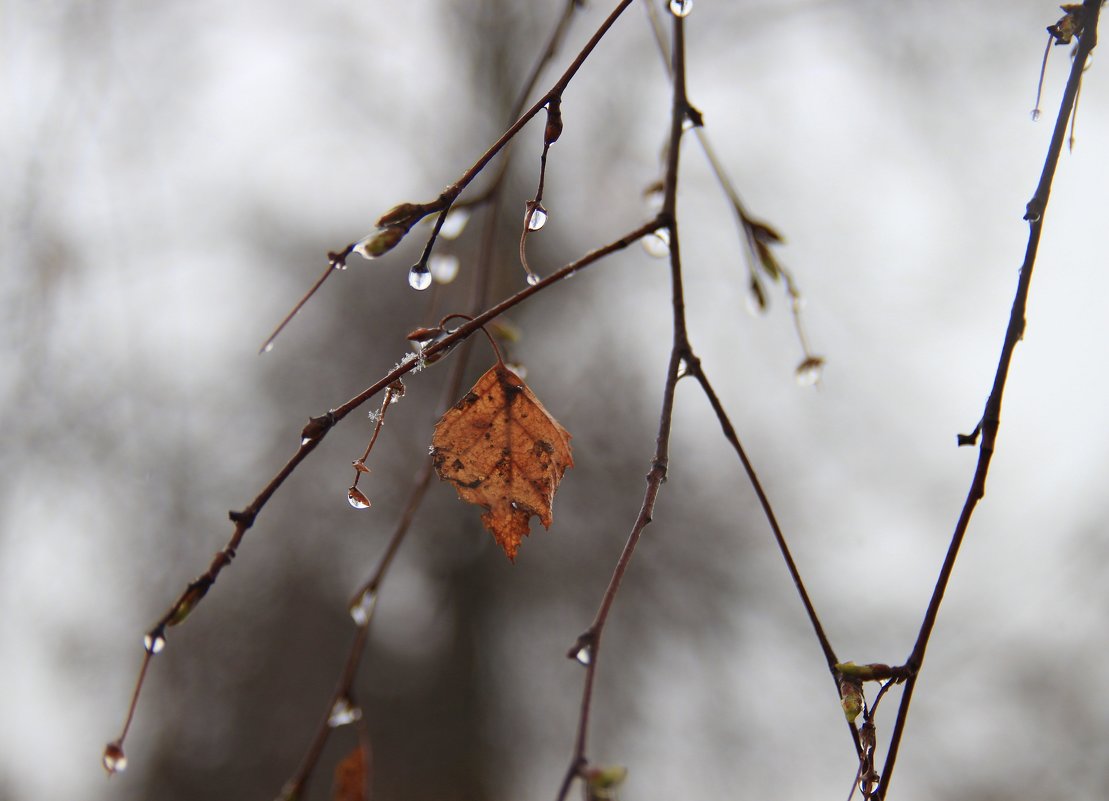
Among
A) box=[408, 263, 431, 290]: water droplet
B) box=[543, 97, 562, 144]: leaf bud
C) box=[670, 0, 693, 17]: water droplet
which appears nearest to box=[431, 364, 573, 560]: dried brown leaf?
box=[408, 263, 431, 290]: water droplet

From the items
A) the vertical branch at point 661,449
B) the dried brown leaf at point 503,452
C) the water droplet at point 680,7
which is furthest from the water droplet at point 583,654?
the water droplet at point 680,7

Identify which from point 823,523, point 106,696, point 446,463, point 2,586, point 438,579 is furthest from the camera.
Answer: point 438,579

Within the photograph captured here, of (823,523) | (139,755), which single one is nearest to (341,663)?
(139,755)

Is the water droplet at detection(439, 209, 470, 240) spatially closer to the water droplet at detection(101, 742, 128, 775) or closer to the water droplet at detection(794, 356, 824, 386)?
the water droplet at detection(794, 356, 824, 386)

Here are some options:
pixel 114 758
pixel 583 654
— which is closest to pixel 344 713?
pixel 114 758

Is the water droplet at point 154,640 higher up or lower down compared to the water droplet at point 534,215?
lower down

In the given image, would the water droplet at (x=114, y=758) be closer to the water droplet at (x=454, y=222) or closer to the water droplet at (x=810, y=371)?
the water droplet at (x=454, y=222)

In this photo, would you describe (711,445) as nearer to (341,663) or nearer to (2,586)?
(341,663)
